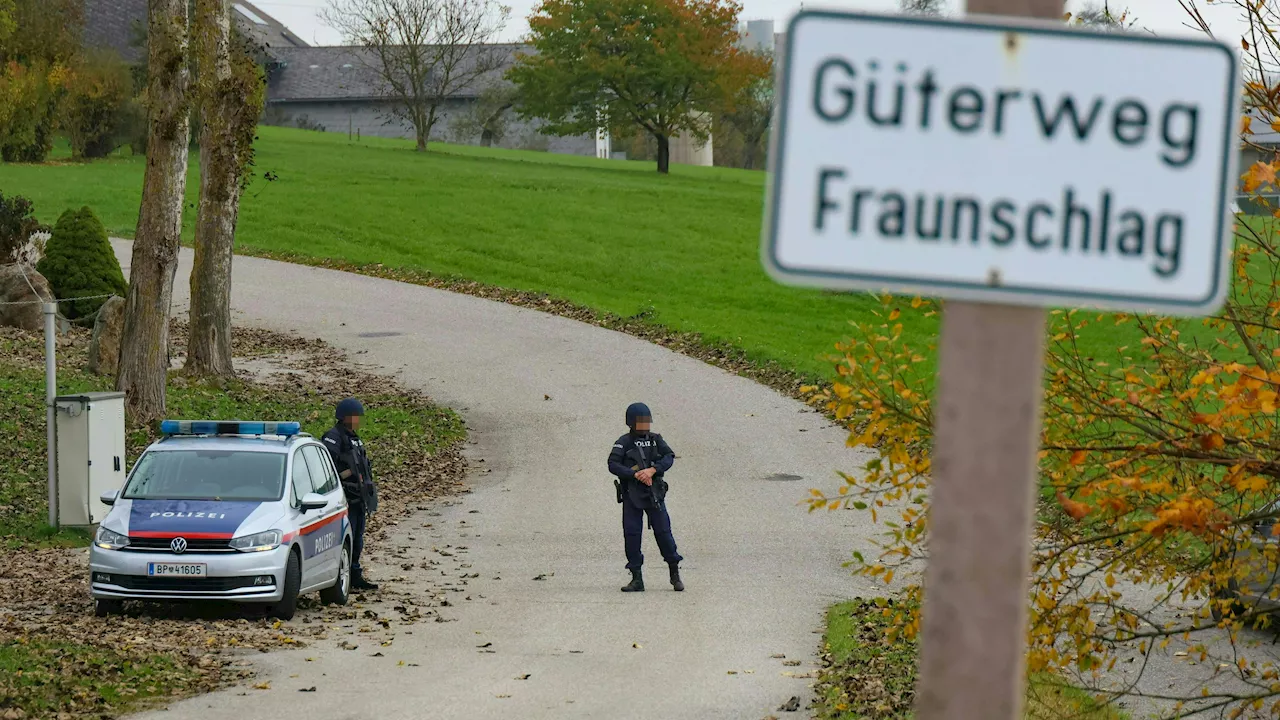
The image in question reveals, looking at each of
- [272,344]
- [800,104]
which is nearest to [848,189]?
[800,104]

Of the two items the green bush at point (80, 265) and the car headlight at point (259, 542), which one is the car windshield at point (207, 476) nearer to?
the car headlight at point (259, 542)

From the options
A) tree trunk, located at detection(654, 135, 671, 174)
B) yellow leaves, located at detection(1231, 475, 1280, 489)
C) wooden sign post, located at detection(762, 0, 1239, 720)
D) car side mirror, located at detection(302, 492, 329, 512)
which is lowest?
car side mirror, located at detection(302, 492, 329, 512)

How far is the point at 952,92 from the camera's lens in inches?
96.2

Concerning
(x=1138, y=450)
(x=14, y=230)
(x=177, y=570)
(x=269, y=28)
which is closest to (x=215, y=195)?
(x=14, y=230)

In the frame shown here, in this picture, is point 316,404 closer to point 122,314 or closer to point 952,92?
point 122,314

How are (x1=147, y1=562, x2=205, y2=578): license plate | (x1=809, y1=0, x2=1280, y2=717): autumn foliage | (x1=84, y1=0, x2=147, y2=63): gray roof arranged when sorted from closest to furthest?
1. (x1=809, y1=0, x2=1280, y2=717): autumn foliage
2. (x1=147, y1=562, x2=205, y2=578): license plate
3. (x1=84, y1=0, x2=147, y2=63): gray roof

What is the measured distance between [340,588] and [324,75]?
89.8 meters

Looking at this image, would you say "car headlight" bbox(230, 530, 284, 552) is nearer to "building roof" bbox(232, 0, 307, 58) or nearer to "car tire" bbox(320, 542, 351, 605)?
"car tire" bbox(320, 542, 351, 605)

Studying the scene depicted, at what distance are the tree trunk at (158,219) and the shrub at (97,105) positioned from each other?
3924 cm

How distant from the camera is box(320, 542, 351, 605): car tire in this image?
13.8 m

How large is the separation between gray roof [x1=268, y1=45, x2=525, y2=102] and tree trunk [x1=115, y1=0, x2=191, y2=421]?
74.2 m

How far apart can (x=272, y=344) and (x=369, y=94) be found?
2764 inches

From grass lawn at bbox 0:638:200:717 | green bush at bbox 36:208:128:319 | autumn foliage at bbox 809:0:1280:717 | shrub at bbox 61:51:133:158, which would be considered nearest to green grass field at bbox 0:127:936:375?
shrub at bbox 61:51:133:158

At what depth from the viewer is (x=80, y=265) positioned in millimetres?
27547
